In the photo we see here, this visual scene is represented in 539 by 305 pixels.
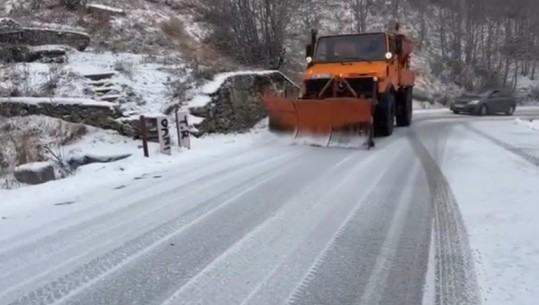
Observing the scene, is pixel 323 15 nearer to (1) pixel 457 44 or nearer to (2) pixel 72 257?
(1) pixel 457 44

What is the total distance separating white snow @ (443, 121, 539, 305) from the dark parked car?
13500 millimetres

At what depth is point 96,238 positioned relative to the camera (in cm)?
528

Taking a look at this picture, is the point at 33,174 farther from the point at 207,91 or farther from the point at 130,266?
the point at 207,91

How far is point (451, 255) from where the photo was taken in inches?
179

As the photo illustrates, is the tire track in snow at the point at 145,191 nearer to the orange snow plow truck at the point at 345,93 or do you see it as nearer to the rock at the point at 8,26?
the orange snow plow truck at the point at 345,93

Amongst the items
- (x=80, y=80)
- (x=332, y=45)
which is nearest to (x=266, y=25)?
(x=332, y=45)

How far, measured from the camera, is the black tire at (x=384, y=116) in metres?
12.6

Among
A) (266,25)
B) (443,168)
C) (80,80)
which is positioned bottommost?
(443,168)

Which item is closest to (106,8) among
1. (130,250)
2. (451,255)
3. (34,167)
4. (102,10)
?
(102,10)

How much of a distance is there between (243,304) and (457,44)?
1360 inches

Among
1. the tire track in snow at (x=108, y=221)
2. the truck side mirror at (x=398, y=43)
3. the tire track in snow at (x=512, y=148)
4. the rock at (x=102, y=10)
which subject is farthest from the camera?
the rock at (x=102, y=10)

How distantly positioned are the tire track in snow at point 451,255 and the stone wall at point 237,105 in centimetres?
680

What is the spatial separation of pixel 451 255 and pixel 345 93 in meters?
8.06

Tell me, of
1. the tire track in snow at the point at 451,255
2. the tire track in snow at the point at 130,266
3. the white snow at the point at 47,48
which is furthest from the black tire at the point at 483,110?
the tire track in snow at the point at 130,266
